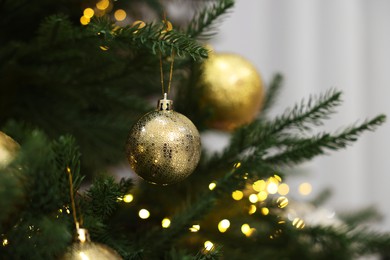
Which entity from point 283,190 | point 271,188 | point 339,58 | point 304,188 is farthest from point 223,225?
point 339,58

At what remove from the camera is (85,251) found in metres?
0.29

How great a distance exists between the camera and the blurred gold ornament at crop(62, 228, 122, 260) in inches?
11.2

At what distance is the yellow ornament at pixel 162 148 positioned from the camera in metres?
0.33

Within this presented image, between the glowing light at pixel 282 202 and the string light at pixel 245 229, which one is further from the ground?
the glowing light at pixel 282 202

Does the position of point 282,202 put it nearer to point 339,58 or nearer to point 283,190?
point 283,190

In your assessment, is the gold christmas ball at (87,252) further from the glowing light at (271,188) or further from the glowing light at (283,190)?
the glowing light at (283,190)

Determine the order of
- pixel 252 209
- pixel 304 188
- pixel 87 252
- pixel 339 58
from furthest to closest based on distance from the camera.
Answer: pixel 339 58 → pixel 304 188 → pixel 252 209 → pixel 87 252

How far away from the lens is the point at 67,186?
30 centimetres

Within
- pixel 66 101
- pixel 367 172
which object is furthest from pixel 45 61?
pixel 367 172

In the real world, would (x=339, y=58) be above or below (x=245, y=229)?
above

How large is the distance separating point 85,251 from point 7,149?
9 centimetres

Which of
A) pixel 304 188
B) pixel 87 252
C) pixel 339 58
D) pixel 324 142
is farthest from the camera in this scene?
pixel 339 58

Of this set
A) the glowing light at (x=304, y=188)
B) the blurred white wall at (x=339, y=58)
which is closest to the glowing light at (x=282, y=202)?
the glowing light at (x=304, y=188)

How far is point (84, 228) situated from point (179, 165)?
0.28 feet
